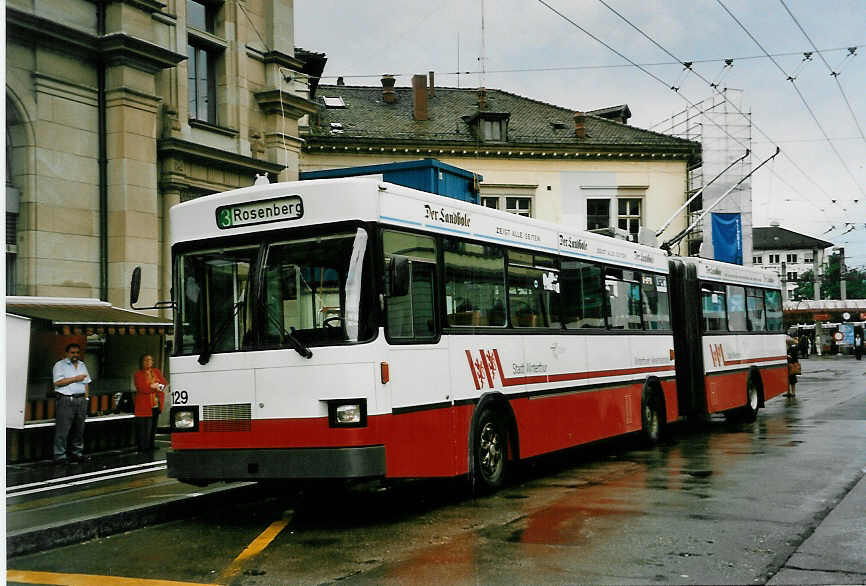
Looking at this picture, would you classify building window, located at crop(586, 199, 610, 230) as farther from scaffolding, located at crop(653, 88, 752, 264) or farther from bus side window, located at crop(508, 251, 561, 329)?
bus side window, located at crop(508, 251, 561, 329)

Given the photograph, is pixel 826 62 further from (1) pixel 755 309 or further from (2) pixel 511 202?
(2) pixel 511 202

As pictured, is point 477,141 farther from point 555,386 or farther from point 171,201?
point 555,386

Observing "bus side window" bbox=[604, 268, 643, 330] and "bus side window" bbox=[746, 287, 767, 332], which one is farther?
"bus side window" bbox=[746, 287, 767, 332]

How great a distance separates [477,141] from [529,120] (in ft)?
15.2

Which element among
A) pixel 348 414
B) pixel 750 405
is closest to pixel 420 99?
pixel 750 405

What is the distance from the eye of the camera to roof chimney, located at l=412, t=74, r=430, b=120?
47031mm

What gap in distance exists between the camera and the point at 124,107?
1944cm

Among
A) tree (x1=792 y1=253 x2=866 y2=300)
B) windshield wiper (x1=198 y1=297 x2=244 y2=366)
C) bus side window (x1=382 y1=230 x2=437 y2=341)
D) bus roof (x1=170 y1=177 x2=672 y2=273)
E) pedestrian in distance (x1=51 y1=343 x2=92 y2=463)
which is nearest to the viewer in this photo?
bus roof (x1=170 y1=177 x2=672 y2=273)

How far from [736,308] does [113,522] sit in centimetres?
1421

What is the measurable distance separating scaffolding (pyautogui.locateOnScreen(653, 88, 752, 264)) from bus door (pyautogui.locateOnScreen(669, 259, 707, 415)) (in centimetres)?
2880

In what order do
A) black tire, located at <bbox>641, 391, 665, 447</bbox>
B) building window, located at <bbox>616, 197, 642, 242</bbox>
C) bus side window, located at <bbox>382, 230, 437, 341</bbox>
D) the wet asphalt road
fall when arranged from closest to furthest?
the wet asphalt road, bus side window, located at <bbox>382, 230, 437, 341</bbox>, black tire, located at <bbox>641, 391, 665, 447</bbox>, building window, located at <bbox>616, 197, 642, 242</bbox>

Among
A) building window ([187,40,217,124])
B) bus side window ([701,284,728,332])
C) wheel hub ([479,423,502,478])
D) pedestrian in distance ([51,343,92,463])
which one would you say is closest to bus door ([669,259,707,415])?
bus side window ([701,284,728,332])

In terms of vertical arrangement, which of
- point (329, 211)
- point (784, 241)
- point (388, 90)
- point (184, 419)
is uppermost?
point (784, 241)

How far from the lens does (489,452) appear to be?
10.8 metres
